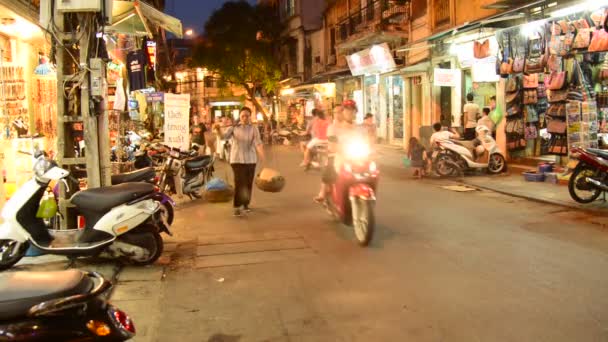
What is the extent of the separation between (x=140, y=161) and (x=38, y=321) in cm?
963

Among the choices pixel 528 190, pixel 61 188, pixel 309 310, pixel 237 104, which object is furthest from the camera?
pixel 237 104

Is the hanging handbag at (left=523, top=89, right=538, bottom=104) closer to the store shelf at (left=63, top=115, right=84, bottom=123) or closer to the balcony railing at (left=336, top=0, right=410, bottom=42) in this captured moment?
the balcony railing at (left=336, top=0, right=410, bottom=42)

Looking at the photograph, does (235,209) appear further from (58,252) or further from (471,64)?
(471,64)

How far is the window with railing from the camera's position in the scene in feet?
67.3

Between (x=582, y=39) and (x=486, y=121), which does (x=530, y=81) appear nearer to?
(x=486, y=121)

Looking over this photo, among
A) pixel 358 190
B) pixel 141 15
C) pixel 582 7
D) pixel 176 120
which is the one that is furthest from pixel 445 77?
pixel 358 190

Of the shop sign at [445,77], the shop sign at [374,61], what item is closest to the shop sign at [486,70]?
the shop sign at [445,77]

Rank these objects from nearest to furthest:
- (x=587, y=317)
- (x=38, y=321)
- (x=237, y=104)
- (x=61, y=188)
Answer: (x=38, y=321) < (x=587, y=317) < (x=61, y=188) < (x=237, y=104)

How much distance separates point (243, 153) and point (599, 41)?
7060 mm

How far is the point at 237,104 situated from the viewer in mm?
59719

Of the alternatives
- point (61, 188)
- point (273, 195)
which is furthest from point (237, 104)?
point (61, 188)

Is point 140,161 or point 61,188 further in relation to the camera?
point 140,161

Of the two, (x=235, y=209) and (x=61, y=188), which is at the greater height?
(x=61, y=188)

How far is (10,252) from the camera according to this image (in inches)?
250
